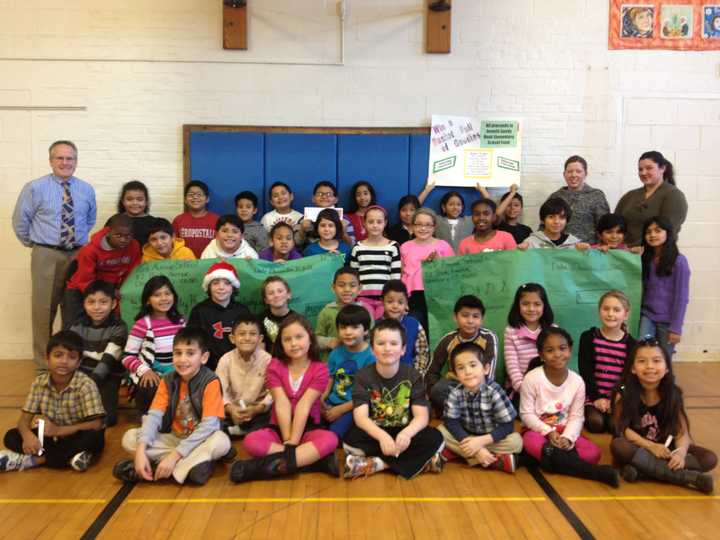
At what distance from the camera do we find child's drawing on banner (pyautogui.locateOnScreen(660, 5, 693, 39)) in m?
6.06

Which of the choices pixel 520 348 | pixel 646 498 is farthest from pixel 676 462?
pixel 520 348

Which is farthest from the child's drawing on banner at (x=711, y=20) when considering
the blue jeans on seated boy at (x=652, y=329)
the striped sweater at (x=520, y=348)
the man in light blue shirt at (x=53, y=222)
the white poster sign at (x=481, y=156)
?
the man in light blue shirt at (x=53, y=222)

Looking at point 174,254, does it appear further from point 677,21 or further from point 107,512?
point 677,21

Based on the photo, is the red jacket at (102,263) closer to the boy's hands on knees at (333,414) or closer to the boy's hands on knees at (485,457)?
the boy's hands on knees at (333,414)

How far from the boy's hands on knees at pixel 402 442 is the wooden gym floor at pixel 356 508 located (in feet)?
0.52

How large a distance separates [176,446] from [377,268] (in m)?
2.02

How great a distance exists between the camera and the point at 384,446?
3.37m

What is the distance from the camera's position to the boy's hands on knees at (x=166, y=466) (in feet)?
10.8

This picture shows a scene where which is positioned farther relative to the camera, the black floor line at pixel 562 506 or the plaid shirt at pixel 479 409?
the plaid shirt at pixel 479 409

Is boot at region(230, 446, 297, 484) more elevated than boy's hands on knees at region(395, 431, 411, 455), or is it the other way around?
boy's hands on knees at region(395, 431, 411, 455)

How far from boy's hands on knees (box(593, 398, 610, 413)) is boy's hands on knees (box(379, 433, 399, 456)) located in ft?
5.14

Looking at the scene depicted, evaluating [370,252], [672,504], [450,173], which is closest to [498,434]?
[672,504]

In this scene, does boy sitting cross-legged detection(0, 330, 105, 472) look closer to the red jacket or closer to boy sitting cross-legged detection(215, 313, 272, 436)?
boy sitting cross-legged detection(215, 313, 272, 436)

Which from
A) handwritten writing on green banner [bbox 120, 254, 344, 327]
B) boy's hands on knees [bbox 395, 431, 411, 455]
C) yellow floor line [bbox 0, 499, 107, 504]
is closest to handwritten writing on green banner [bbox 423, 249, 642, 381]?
A: handwritten writing on green banner [bbox 120, 254, 344, 327]
